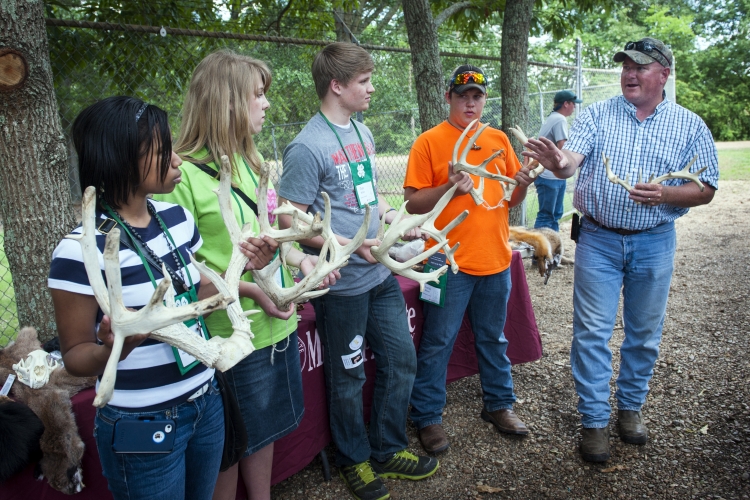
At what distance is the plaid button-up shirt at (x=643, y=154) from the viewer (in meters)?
3.07

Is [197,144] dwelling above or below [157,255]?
above

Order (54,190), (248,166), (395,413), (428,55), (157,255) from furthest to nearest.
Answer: (428,55)
(395,413)
(54,190)
(248,166)
(157,255)

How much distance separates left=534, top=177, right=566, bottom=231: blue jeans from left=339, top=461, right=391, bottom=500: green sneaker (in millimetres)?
5345

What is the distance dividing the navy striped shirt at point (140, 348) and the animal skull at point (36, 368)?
0.76 metres

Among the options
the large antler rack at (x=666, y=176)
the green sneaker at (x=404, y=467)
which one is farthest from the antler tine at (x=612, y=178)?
the green sneaker at (x=404, y=467)

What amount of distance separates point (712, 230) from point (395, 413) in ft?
25.6

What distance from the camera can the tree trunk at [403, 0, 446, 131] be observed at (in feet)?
16.0

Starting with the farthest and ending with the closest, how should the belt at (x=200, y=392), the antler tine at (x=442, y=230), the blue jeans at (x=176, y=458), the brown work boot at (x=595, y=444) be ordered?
the brown work boot at (x=595, y=444), the antler tine at (x=442, y=230), the belt at (x=200, y=392), the blue jeans at (x=176, y=458)

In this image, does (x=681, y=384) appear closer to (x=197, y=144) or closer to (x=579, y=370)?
(x=579, y=370)

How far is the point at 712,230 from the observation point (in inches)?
345

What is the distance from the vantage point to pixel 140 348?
1.62 meters

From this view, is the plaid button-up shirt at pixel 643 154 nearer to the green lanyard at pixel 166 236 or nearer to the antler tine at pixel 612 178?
the antler tine at pixel 612 178

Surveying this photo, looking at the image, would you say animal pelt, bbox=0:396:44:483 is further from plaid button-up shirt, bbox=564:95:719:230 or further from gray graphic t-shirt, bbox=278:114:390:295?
plaid button-up shirt, bbox=564:95:719:230

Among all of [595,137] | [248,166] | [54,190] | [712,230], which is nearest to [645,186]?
[595,137]
